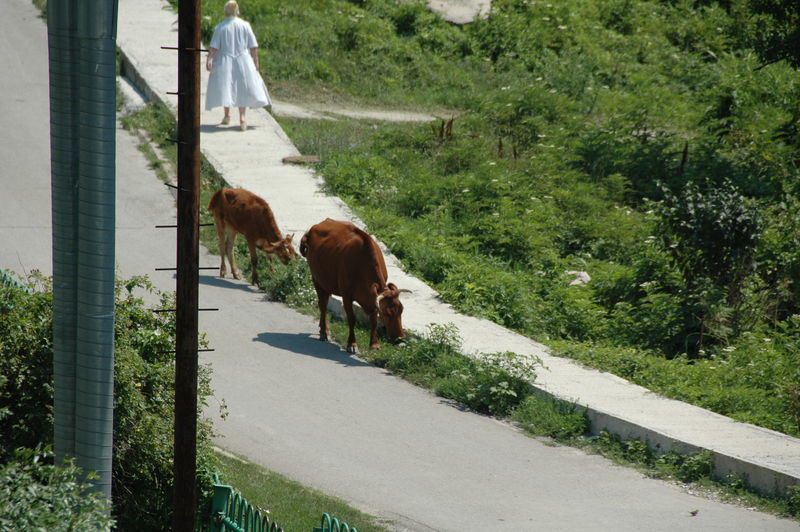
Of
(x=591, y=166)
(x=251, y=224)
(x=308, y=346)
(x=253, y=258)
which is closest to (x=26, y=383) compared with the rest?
(x=308, y=346)

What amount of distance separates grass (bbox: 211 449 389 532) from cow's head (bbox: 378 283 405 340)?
380cm

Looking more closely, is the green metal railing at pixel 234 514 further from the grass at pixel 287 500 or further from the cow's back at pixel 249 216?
the cow's back at pixel 249 216

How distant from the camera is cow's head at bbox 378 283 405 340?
13.5 meters

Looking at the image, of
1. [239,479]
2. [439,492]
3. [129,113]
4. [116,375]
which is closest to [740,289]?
[439,492]

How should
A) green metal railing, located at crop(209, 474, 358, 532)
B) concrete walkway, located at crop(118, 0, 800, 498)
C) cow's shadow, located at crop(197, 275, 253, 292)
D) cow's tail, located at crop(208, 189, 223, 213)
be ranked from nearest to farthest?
1. green metal railing, located at crop(209, 474, 358, 532)
2. concrete walkway, located at crop(118, 0, 800, 498)
3. cow's shadow, located at crop(197, 275, 253, 292)
4. cow's tail, located at crop(208, 189, 223, 213)

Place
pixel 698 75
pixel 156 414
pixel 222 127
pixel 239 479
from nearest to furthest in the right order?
pixel 156 414 < pixel 239 479 < pixel 222 127 < pixel 698 75

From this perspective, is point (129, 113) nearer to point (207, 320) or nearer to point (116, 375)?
point (207, 320)

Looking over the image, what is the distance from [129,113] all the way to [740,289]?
1285cm

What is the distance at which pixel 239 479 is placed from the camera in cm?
968

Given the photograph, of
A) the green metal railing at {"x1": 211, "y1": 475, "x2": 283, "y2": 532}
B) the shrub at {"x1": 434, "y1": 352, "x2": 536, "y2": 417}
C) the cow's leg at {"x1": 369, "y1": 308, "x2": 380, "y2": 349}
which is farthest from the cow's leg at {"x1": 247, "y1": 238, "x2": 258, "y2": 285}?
the green metal railing at {"x1": 211, "y1": 475, "x2": 283, "y2": 532}

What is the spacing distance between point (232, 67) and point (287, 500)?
12.8 m

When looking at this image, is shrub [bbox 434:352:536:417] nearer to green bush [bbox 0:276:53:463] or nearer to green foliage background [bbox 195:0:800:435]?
green foliage background [bbox 195:0:800:435]

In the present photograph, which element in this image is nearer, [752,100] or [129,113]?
[129,113]

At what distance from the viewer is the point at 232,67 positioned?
20406 millimetres
